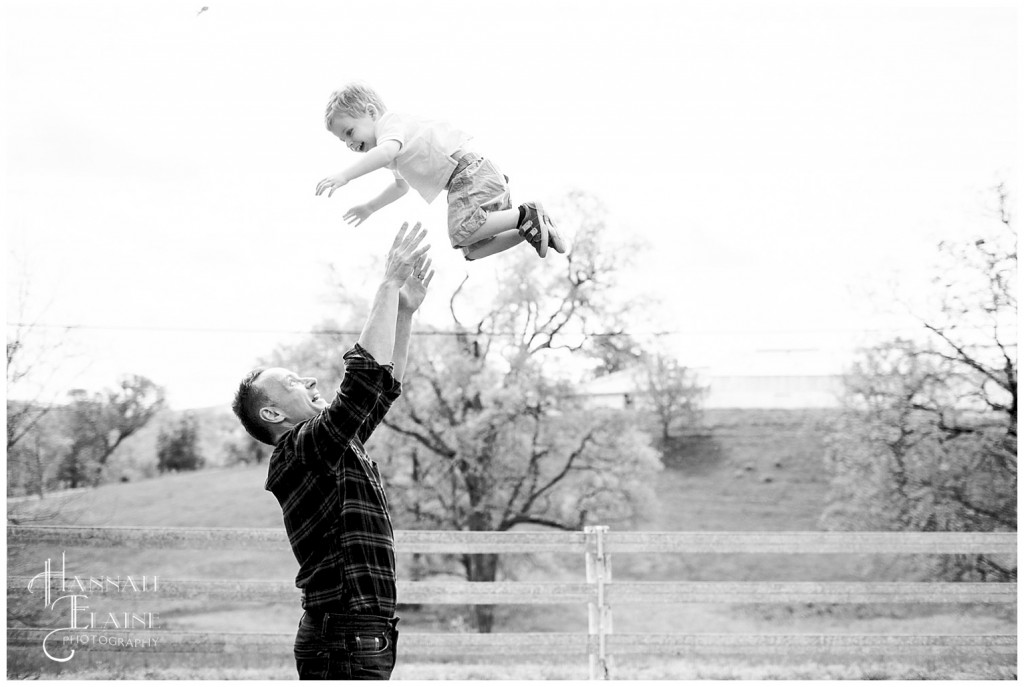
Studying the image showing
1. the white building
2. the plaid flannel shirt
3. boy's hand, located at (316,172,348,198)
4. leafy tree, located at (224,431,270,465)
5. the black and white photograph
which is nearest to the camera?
the plaid flannel shirt

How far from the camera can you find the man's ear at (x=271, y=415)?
178cm

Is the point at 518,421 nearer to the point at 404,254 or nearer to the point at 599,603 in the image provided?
the point at 599,603

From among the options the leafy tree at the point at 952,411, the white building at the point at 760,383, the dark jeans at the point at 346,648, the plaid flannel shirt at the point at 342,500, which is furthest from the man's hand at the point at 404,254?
the white building at the point at 760,383

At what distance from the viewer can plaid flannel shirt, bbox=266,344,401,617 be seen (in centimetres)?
160

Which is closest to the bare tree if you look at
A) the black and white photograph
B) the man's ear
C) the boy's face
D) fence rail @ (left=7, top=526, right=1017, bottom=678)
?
the black and white photograph

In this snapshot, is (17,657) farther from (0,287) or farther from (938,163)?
(938,163)

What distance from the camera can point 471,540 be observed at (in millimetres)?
4766

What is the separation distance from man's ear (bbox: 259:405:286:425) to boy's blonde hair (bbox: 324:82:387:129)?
63 cm

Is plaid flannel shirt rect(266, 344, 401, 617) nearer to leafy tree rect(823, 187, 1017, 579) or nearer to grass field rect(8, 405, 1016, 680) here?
grass field rect(8, 405, 1016, 680)

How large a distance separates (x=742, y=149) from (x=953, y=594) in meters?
4.84

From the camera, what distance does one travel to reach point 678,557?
46.8ft

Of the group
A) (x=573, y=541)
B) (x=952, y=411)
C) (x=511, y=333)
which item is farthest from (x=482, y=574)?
(x=573, y=541)

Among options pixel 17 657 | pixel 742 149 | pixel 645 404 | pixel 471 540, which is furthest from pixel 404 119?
pixel 645 404

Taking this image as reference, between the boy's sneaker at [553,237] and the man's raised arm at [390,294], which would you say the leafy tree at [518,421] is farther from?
the man's raised arm at [390,294]
